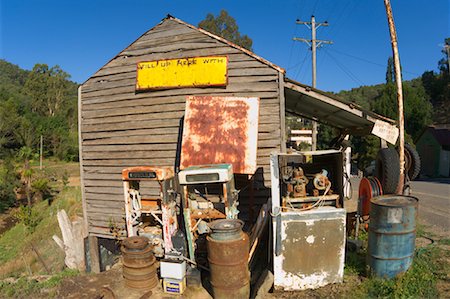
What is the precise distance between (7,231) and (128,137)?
54.8 ft

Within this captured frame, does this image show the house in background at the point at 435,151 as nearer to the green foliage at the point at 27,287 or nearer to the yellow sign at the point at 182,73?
the yellow sign at the point at 182,73

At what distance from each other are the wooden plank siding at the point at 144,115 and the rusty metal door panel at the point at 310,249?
95.0 inches

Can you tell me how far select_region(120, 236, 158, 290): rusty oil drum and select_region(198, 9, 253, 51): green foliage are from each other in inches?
1243

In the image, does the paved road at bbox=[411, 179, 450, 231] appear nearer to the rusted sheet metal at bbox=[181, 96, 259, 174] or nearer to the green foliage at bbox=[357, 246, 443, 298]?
the green foliage at bbox=[357, 246, 443, 298]

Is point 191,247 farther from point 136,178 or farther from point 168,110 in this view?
point 168,110

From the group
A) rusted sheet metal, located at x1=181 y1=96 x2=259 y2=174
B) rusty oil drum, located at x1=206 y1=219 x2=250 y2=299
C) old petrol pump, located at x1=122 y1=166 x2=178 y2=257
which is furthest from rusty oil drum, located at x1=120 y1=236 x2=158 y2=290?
rusted sheet metal, located at x1=181 y1=96 x2=259 y2=174

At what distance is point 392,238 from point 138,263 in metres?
4.56

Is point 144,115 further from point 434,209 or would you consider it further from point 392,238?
point 434,209

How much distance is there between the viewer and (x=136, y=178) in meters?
6.20

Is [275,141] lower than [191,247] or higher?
higher

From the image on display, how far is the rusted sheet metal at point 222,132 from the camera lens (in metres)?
6.68

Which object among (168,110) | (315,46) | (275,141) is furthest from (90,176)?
(315,46)

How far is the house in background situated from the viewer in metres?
25.9

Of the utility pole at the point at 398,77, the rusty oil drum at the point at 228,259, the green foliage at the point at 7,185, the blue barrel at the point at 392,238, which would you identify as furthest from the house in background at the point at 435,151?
the green foliage at the point at 7,185
